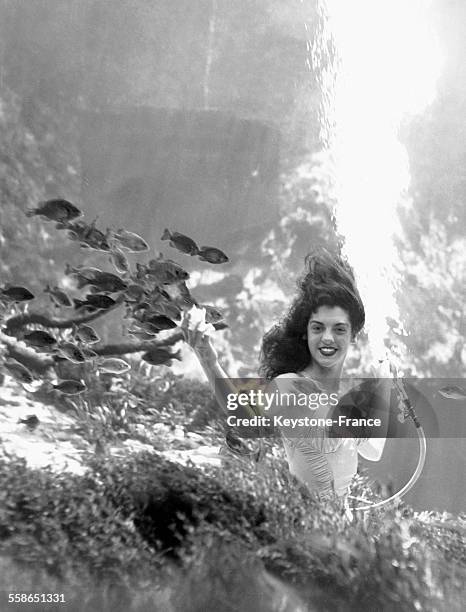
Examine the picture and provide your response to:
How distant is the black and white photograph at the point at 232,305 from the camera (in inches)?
114

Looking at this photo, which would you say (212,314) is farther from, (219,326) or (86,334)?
(86,334)

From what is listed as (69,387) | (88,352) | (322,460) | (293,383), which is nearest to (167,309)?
(88,352)

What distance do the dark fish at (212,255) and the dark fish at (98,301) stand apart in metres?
0.43

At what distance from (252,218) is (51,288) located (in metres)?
0.91

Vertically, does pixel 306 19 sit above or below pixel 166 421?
→ above

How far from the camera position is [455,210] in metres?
3.26

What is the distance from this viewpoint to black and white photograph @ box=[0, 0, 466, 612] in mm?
2887

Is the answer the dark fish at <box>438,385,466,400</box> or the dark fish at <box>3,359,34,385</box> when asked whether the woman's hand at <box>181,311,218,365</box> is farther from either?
the dark fish at <box>438,385,466,400</box>

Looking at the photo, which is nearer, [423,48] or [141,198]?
[141,198]

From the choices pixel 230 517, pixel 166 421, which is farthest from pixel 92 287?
pixel 230 517

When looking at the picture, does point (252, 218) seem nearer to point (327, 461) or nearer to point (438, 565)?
point (327, 461)

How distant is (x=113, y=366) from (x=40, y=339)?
1.05 feet

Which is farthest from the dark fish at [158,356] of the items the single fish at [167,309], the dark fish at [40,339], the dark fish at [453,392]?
the dark fish at [453,392]

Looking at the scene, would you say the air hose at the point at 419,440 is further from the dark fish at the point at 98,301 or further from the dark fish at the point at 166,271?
the dark fish at the point at 98,301
